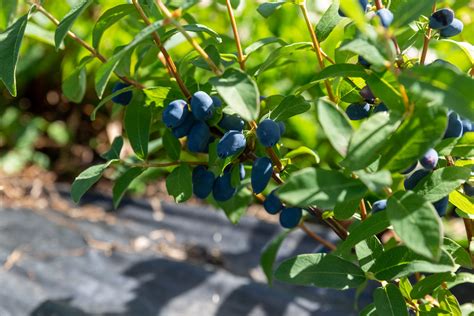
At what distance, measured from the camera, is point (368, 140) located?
604mm

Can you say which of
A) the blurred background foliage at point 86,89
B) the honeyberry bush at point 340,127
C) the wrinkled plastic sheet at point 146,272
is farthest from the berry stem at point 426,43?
the blurred background foliage at point 86,89

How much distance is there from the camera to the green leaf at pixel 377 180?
23.1 inches

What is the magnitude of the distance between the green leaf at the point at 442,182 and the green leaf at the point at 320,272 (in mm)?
158

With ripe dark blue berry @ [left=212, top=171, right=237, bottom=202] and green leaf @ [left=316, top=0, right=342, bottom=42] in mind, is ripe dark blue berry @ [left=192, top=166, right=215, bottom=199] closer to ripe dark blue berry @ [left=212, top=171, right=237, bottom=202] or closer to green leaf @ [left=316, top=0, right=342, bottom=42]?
ripe dark blue berry @ [left=212, top=171, right=237, bottom=202]

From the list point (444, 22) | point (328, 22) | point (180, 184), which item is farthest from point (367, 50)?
point (180, 184)

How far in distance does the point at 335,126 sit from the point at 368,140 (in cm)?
3

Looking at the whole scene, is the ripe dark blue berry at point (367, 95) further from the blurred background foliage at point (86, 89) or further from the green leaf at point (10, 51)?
the blurred background foliage at point (86, 89)

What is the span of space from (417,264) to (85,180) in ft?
1.29

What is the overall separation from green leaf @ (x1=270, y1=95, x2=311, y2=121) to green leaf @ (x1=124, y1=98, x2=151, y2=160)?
18 cm

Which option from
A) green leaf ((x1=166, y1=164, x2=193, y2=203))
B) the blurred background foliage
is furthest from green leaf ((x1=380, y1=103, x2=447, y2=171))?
the blurred background foliage

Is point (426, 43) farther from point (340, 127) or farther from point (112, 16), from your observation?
point (112, 16)

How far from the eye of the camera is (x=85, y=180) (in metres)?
0.81

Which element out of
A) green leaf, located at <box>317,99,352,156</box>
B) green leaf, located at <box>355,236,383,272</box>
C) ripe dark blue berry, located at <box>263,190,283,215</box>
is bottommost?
green leaf, located at <box>355,236,383,272</box>

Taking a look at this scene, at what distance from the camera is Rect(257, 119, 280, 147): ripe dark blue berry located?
75 cm
